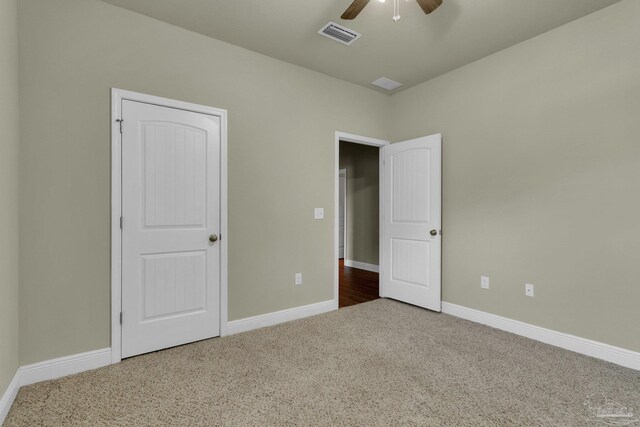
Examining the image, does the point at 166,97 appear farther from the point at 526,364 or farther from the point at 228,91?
the point at 526,364

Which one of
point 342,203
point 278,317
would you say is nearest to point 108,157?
point 278,317

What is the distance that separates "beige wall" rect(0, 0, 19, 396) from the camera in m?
1.69

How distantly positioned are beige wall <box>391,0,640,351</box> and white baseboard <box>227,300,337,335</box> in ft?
4.72

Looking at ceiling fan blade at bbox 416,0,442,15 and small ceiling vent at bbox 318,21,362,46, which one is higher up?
small ceiling vent at bbox 318,21,362,46

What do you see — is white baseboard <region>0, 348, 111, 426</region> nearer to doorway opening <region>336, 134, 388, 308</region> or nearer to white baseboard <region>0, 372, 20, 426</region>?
white baseboard <region>0, 372, 20, 426</region>

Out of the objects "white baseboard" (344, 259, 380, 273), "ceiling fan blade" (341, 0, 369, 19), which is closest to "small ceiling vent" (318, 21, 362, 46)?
"ceiling fan blade" (341, 0, 369, 19)

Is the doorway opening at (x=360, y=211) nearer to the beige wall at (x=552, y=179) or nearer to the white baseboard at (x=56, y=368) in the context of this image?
the beige wall at (x=552, y=179)

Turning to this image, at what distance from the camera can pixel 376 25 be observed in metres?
2.61

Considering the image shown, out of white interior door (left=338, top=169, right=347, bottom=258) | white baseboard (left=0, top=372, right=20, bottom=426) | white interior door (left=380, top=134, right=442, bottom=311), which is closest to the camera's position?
white baseboard (left=0, top=372, right=20, bottom=426)

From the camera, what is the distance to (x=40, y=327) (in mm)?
2094

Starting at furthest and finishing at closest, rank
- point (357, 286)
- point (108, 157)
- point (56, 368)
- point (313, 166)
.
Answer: point (357, 286)
point (313, 166)
point (108, 157)
point (56, 368)

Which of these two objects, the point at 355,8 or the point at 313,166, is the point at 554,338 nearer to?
the point at 313,166

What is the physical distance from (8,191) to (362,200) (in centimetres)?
524

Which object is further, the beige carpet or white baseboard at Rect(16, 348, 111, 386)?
white baseboard at Rect(16, 348, 111, 386)
